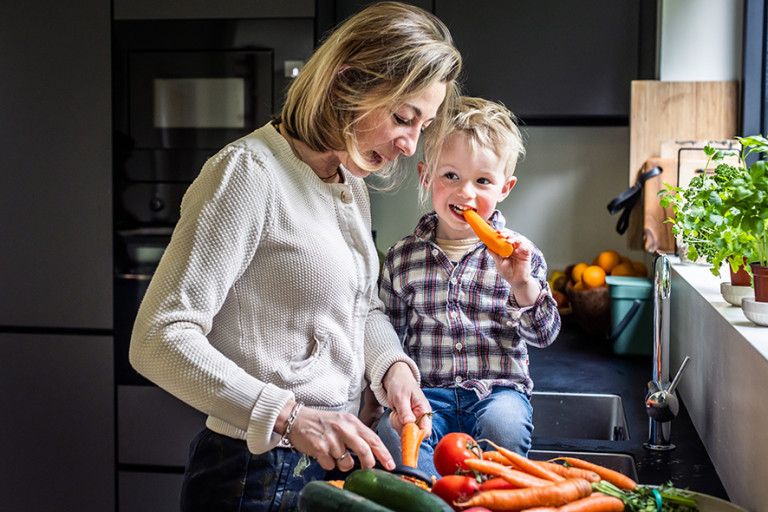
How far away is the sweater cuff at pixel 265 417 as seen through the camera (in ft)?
3.17

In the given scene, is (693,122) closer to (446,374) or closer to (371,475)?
(446,374)

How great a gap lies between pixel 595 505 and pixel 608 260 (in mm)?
1830

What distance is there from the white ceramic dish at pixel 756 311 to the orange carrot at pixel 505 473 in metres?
0.42

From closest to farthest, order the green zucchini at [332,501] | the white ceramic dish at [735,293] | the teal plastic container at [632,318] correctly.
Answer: the green zucchini at [332,501]
the white ceramic dish at [735,293]
the teal plastic container at [632,318]

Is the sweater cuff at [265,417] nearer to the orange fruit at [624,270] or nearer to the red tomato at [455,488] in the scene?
the red tomato at [455,488]

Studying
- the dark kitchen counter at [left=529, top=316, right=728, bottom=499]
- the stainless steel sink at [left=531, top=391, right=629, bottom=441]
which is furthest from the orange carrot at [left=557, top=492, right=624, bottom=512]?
the stainless steel sink at [left=531, top=391, right=629, bottom=441]

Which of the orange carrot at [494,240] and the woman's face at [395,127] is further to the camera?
the orange carrot at [494,240]

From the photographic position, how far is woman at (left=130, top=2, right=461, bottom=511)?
976 mm

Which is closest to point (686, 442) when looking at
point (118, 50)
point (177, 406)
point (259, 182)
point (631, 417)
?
point (631, 417)

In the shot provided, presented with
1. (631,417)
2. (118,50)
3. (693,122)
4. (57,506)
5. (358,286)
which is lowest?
(57,506)

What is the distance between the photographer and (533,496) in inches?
36.2

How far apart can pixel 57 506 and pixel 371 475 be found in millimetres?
2185

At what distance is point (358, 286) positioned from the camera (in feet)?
3.91

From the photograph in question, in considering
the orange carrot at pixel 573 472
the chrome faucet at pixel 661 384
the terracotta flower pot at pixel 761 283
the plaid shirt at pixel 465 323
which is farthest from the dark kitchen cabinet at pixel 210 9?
the orange carrot at pixel 573 472
